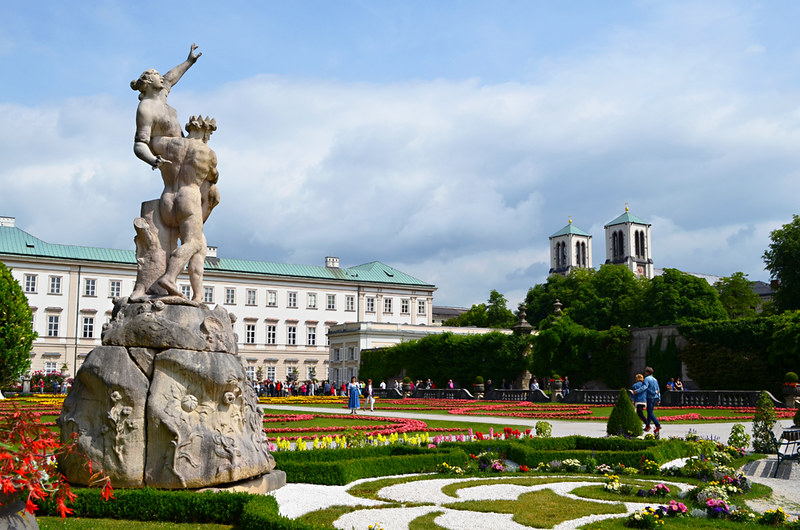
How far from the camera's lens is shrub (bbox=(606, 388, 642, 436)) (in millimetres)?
16422

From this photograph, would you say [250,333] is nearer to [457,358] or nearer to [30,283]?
[30,283]

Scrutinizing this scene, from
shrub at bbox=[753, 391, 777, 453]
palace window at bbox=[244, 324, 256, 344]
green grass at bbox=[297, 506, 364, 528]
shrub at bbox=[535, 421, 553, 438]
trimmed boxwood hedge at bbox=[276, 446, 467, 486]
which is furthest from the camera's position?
palace window at bbox=[244, 324, 256, 344]

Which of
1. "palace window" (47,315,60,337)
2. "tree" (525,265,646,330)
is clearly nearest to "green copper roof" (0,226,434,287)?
"palace window" (47,315,60,337)

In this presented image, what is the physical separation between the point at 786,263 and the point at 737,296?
17.0 metres

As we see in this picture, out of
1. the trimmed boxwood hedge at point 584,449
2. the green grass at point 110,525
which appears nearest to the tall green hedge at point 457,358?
the trimmed boxwood hedge at point 584,449

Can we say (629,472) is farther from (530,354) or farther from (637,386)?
(530,354)

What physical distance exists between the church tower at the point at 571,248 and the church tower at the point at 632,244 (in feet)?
20.4

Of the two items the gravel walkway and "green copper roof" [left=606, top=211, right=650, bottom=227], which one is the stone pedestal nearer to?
the gravel walkway

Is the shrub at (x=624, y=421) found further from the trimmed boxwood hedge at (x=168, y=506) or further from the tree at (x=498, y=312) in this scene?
the tree at (x=498, y=312)

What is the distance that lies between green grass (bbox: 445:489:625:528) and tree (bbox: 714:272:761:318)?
60280mm

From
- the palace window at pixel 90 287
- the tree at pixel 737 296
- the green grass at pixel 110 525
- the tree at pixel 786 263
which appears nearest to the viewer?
the green grass at pixel 110 525

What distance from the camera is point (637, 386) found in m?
18.0

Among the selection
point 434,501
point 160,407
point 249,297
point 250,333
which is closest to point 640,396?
point 434,501

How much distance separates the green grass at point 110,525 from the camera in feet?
24.0
